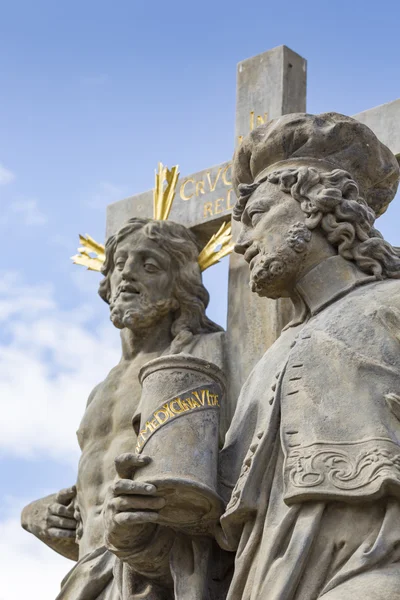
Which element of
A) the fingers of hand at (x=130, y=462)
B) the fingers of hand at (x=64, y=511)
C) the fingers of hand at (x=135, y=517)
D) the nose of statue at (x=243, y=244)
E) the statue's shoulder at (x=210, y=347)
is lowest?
the fingers of hand at (x=135, y=517)

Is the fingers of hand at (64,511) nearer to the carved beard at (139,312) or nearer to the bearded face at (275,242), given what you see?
the carved beard at (139,312)

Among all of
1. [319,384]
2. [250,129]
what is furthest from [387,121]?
[319,384]

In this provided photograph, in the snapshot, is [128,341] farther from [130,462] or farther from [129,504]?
[129,504]

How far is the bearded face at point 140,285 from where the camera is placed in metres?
9.68

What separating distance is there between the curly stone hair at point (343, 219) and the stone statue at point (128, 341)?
1770 millimetres

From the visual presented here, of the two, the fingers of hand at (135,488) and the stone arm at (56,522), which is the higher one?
the stone arm at (56,522)

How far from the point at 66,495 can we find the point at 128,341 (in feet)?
3.01

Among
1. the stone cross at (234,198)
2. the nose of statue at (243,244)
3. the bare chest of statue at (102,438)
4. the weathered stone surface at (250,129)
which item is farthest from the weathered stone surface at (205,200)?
the nose of statue at (243,244)

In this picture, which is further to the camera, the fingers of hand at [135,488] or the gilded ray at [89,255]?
the gilded ray at [89,255]

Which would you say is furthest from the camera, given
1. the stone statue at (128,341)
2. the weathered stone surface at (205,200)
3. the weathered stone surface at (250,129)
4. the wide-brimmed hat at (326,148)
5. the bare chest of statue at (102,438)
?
the weathered stone surface at (205,200)

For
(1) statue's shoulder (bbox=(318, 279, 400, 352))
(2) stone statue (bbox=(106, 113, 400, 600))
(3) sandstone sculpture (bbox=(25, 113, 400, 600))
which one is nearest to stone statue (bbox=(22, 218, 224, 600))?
(3) sandstone sculpture (bbox=(25, 113, 400, 600))

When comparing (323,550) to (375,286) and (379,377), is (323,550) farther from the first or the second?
(375,286)

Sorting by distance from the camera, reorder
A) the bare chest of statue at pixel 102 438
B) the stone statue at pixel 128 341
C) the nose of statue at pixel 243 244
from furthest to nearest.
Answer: the stone statue at pixel 128 341 → the bare chest of statue at pixel 102 438 → the nose of statue at pixel 243 244

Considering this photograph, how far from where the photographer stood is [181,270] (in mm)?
9828
